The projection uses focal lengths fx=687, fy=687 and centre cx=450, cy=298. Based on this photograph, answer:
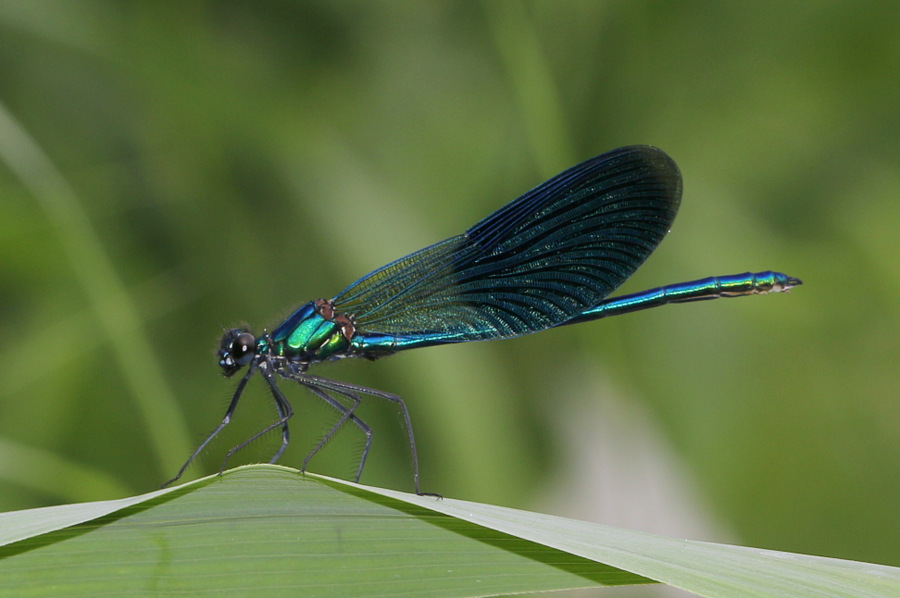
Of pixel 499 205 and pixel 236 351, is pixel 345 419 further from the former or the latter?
pixel 499 205

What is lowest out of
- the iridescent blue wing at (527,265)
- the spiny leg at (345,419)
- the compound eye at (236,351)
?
the spiny leg at (345,419)

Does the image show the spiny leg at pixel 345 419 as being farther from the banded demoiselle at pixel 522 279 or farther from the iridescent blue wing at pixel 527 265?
the iridescent blue wing at pixel 527 265

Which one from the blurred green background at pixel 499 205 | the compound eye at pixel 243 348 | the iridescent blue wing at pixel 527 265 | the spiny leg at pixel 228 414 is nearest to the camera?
the spiny leg at pixel 228 414

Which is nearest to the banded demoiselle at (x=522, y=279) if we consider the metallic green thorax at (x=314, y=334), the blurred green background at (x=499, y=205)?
the metallic green thorax at (x=314, y=334)

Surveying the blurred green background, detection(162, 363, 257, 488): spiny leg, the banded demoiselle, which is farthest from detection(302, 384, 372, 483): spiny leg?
the blurred green background

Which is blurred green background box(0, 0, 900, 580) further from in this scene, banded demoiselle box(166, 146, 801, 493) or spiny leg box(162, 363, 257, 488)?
spiny leg box(162, 363, 257, 488)

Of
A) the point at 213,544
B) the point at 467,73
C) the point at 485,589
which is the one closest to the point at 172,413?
the point at 213,544

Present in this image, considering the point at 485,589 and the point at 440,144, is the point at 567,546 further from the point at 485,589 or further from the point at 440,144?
the point at 440,144
